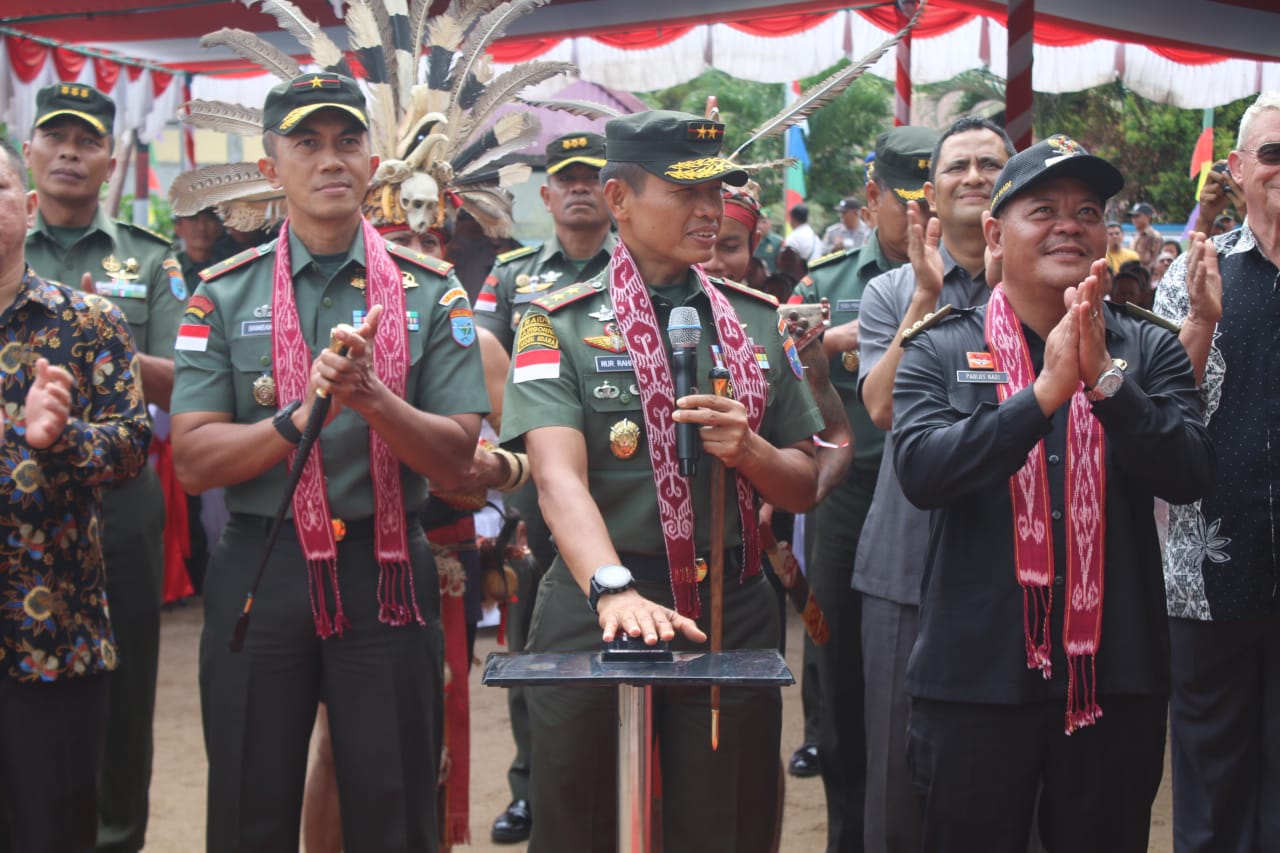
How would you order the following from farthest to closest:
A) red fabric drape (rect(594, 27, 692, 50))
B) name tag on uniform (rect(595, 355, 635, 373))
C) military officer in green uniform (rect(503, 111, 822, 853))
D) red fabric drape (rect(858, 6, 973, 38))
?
1. red fabric drape (rect(594, 27, 692, 50))
2. red fabric drape (rect(858, 6, 973, 38))
3. name tag on uniform (rect(595, 355, 635, 373))
4. military officer in green uniform (rect(503, 111, 822, 853))

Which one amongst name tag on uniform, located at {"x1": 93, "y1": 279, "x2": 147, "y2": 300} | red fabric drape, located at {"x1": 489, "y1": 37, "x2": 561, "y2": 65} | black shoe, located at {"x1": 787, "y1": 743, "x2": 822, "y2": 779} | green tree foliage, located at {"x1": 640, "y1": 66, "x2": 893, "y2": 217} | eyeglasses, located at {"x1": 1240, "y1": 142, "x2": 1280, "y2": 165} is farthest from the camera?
green tree foliage, located at {"x1": 640, "y1": 66, "x2": 893, "y2": 217}

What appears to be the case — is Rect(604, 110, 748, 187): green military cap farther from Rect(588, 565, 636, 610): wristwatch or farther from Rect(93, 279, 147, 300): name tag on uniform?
Rect(93, 279, 147, 300): name tag on uniform

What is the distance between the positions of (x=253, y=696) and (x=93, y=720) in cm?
48

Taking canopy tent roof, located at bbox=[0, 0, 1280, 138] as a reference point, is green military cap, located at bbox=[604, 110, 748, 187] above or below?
below

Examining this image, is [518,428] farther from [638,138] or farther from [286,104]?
[286,104]

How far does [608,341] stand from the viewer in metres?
3.11

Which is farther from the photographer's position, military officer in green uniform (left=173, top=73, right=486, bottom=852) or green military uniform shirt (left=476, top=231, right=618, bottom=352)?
green military uniform shirt (left=476, top=231, right=618, bottom=352)

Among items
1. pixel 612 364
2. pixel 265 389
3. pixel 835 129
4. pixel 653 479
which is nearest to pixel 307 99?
pixel 265 389

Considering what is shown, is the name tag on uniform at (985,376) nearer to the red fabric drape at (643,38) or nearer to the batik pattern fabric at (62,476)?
the batik pattern fabric at (62,476)

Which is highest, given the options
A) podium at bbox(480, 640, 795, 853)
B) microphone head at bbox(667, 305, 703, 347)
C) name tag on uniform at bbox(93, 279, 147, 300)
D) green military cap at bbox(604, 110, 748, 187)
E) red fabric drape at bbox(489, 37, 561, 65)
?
red fabric drape at bbox(489, 37, 561, 65)

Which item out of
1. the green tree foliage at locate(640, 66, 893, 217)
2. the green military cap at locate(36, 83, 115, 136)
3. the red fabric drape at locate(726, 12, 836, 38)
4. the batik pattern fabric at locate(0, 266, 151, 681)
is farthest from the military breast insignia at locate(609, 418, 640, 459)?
the green tree foliage at locate(640, 66, 893, 217)

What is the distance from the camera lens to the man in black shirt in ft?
8.99

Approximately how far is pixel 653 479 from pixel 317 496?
854 mm

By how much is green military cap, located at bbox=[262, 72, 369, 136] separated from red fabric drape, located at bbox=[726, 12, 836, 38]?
557 cm
